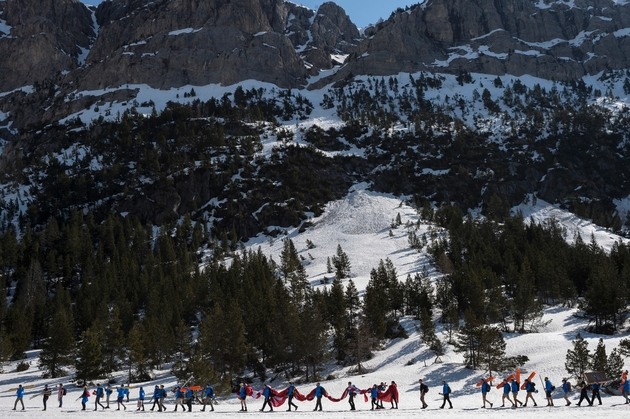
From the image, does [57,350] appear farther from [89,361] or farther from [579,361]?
[579,361]

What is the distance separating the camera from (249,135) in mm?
190750

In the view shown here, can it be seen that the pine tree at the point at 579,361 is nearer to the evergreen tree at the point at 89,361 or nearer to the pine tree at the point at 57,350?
the evergreen tree at the point at 89,361

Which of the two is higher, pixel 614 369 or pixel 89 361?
pixel 89 361

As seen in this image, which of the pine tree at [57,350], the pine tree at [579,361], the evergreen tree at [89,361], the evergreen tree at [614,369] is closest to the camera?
the evergreen tree at [614,369]

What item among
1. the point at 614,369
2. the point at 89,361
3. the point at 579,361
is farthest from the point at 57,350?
the point at 614,369

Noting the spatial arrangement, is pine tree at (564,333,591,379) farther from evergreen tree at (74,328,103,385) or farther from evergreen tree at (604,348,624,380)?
evergreen tree at (74,328,103,385)

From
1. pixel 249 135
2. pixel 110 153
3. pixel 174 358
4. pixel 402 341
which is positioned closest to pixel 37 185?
pixel 110 153

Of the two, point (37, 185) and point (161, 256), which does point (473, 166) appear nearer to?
point (161, 256)

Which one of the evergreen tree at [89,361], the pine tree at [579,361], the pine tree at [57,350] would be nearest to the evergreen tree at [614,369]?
the pine tree at [579,361]

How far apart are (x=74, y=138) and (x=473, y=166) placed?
521 ft

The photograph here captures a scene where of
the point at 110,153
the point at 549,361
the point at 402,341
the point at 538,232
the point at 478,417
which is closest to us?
the point at 478,417

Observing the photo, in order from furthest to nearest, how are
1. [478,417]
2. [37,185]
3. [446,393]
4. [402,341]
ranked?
[37,185], [402,341], [446,393], [478,417]

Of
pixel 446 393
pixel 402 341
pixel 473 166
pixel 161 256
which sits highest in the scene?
pixel 473 166

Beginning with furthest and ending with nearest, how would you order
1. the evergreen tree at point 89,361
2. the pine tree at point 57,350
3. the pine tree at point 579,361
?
the pine tree at point 57,350, the evergreen tree at point 89,361, the pine tree at point 579,361
